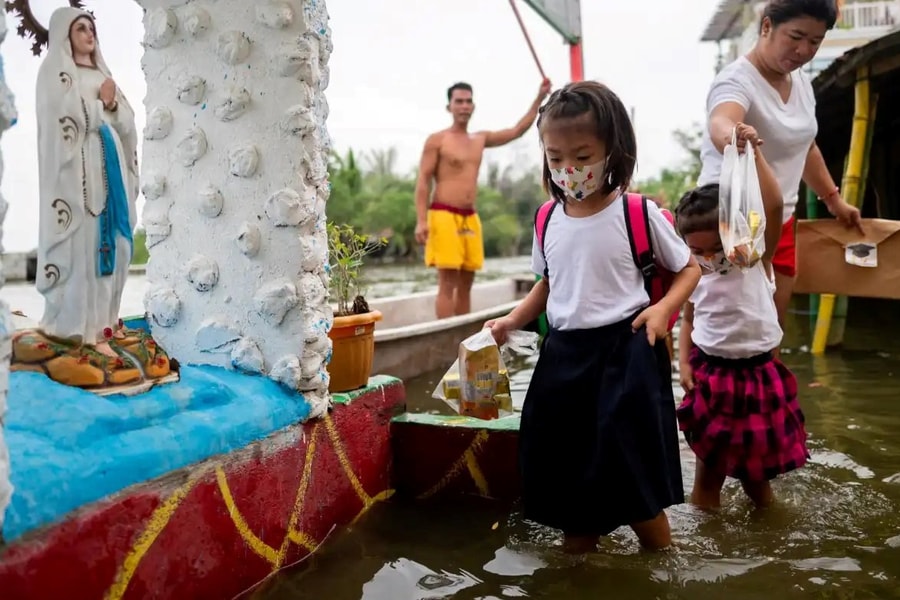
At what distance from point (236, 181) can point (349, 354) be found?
742mm

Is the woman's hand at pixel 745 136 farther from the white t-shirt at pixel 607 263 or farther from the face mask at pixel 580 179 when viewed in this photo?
the face mask at pixel 580 179

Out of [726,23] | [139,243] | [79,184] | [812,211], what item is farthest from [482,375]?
[726,23]

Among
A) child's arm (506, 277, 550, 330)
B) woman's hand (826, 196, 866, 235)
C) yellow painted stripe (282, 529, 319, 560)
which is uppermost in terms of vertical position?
woman's hand (826, 196, 866, 235)

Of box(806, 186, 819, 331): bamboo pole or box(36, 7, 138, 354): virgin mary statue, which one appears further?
box(806, 186, 819, 331): bamboo pole

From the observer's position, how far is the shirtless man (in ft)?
20.4

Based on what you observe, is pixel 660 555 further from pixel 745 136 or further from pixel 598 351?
pixel 745 136

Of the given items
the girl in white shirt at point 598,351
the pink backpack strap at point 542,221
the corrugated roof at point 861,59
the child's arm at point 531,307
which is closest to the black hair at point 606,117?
the girl in white shirt at point 598,351

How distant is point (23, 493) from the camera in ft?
4.74

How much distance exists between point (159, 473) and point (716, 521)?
1.73m

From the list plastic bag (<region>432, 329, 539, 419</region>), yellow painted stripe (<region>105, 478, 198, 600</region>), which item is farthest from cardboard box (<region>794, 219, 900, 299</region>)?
yellow painted stripe (<region>105, 478, 198, 600</region>)

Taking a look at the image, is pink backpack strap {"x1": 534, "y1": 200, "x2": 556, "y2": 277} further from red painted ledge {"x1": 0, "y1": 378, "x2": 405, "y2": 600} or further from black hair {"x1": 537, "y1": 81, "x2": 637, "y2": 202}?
red painted ledge {"x1": 0, "y1": 378, "x2": 405, "y2": 600}

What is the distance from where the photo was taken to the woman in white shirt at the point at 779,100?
257 cm

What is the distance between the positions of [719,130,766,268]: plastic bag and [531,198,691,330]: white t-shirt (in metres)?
0.28

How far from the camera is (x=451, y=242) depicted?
6227mm
